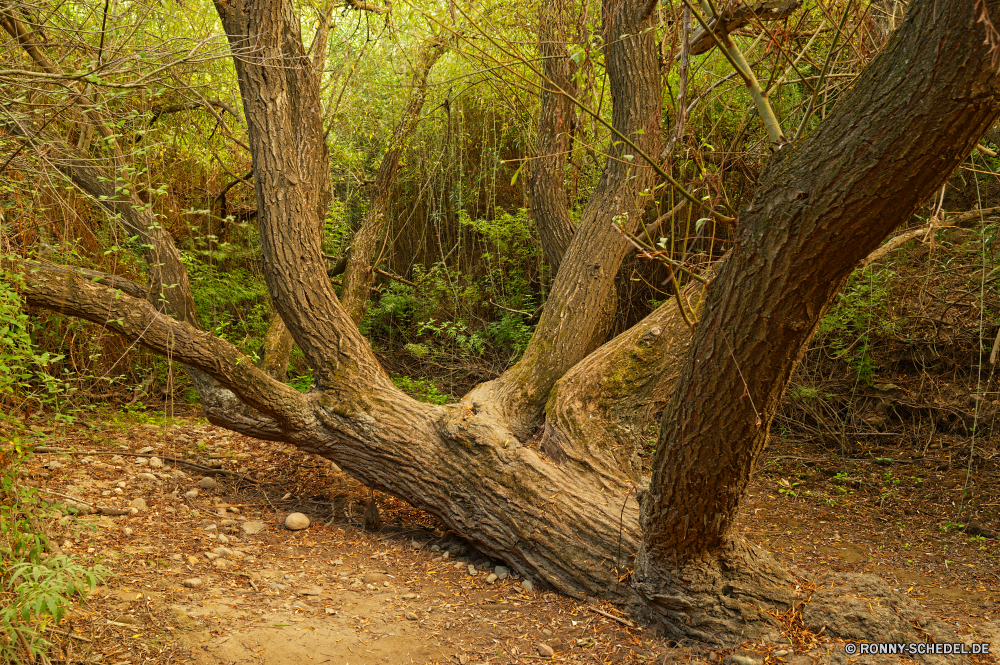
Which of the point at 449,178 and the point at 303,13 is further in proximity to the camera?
the point at 449,178

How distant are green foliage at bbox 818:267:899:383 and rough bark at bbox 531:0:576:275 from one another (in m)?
2.03

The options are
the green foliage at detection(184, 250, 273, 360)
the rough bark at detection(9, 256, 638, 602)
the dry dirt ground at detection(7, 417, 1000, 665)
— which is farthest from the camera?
the green foliage at detection(184, 250, 273, 360)

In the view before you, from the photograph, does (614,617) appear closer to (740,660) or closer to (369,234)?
(740,660)

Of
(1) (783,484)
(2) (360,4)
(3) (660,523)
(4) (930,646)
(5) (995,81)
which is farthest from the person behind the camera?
(2) (360,4)

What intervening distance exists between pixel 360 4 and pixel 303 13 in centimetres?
113

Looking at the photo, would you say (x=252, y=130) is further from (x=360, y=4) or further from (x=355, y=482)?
(x=355, y=482)

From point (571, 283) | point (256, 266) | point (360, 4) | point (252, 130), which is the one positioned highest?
point (360, 4)

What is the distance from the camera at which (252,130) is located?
12.2ft

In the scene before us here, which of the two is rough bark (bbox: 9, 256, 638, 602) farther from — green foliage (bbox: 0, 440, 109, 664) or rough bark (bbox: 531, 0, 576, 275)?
rough bark (bbox: 531, 0, 576, 275)

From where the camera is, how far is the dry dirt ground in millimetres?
2547

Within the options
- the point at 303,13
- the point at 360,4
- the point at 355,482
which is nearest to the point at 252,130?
the point at 360,4

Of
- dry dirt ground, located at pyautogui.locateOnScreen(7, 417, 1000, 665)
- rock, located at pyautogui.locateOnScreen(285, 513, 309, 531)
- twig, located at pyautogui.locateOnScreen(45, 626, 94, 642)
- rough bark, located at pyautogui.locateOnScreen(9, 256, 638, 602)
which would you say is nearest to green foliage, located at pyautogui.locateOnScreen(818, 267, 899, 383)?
dry dirt ground, located at pyautogui.locateOnScreen(7, 417, 1000, 665)

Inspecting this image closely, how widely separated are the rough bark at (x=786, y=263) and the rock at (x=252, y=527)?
7.31ft

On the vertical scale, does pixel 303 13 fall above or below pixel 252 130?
above
